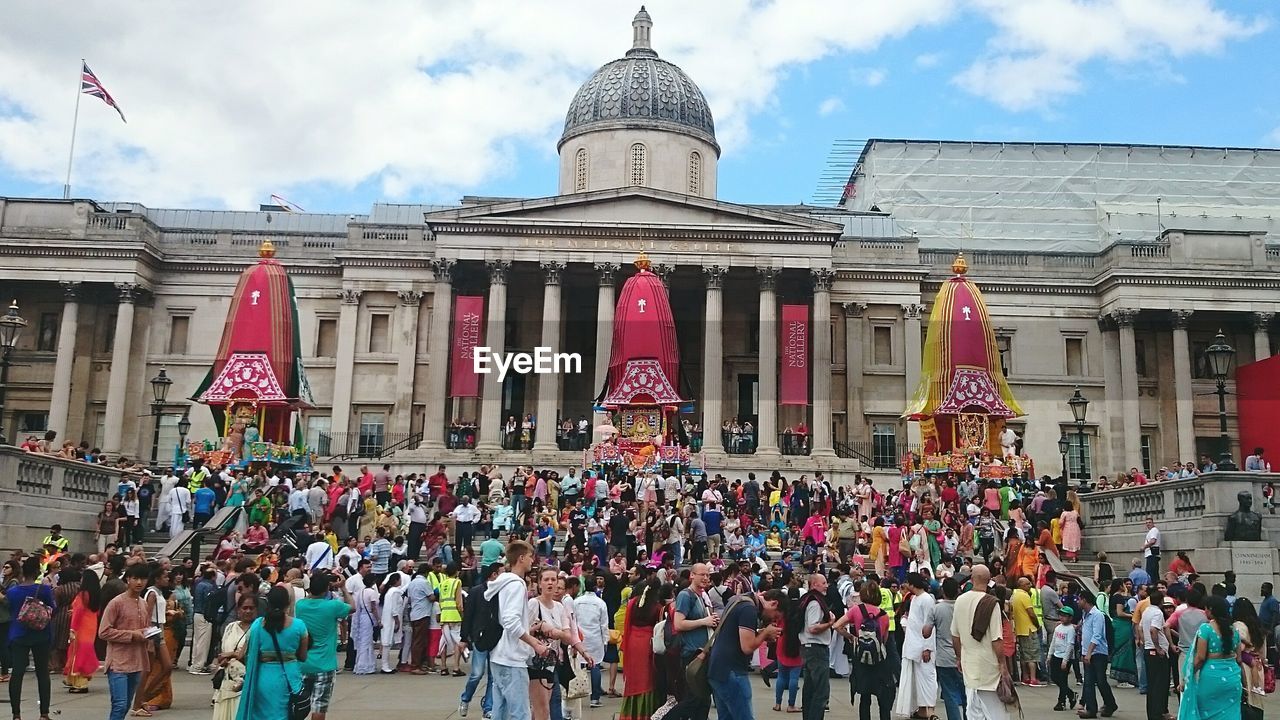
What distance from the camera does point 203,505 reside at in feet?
80.3

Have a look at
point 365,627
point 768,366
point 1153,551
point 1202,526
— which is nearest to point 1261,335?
point 768,366

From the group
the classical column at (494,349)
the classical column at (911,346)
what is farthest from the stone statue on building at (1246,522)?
the classical column at (494,349)

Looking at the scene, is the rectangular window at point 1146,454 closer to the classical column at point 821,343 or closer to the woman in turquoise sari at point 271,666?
the classical column at point 821,343

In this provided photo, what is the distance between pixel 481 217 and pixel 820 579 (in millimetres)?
32146

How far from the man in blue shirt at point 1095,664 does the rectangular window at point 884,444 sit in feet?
102

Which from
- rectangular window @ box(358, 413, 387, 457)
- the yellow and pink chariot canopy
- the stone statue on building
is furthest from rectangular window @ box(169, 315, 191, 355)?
the stone statue on building

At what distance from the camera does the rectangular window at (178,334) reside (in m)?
47.0

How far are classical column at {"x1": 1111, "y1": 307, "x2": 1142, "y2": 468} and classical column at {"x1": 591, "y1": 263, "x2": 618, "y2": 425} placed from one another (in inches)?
794

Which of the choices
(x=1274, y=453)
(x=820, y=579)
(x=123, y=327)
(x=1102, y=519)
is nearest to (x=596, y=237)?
(x=123, y=327)

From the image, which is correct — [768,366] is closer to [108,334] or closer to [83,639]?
[108,334]

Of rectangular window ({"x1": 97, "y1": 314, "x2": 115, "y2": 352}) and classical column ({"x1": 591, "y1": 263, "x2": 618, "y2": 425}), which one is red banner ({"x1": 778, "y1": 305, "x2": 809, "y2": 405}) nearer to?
classical column ({"x1": 591, "y1": 263, "x2": 618, "y2": 425})

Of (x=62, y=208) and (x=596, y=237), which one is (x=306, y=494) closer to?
(x=596, y=237)

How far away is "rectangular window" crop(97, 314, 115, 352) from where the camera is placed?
46.2 meters

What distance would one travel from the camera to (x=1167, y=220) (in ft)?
181
